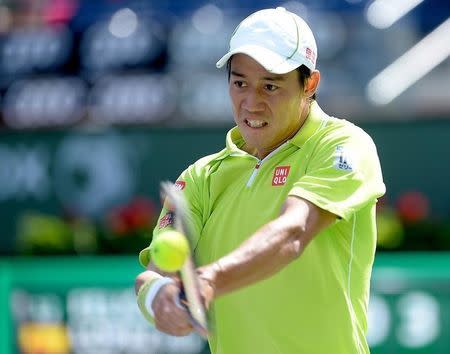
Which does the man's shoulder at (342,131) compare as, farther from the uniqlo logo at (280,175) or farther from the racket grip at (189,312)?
the racket grip at (189,312)

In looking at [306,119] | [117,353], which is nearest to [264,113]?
[306,119]

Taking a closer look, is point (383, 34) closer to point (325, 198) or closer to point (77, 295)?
point (77, 295)

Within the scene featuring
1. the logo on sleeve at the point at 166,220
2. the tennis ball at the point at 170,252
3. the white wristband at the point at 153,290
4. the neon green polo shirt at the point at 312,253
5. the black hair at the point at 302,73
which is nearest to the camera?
the tennis ball at the point at 170,252

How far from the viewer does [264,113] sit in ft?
11.4

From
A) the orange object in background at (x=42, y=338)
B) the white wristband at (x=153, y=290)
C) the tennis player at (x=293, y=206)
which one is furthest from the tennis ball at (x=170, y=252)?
the orange object in background at (x=42, y=338)

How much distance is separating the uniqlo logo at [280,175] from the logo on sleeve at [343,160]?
0.20m

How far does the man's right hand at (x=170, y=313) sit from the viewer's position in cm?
283

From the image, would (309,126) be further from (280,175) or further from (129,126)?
(129,126)

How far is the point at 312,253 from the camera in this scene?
134 inches

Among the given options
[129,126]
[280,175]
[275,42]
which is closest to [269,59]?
[275,42]

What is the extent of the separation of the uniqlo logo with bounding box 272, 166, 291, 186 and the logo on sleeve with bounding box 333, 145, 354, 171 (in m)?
0.20

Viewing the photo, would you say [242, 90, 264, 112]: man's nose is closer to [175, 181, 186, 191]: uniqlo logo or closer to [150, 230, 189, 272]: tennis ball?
[175, 181, 186, 191]: uniqlo logo

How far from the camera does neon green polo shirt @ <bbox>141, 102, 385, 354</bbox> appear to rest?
11.0 ft

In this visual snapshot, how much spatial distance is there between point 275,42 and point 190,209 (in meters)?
0.69
